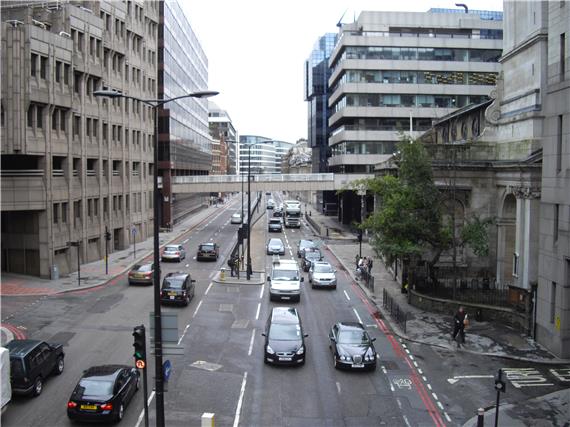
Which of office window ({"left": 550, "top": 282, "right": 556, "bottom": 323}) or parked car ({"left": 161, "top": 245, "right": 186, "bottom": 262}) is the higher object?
office window ({"left": 550, "top": 282, "right": 556, "bottom": 323})

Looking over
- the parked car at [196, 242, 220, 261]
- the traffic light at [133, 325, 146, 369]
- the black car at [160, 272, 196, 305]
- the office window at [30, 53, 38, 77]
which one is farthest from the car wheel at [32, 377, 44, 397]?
the parked car at [196, 242, 220, 261]

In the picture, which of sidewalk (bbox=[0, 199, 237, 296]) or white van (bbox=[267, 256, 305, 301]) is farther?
sidewalk (bbox=[0, 199, 237, 296])

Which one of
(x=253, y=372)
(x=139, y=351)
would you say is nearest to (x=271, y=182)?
(x=253, y=372)

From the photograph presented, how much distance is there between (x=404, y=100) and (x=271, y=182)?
2143 cm

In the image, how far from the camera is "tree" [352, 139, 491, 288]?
35.0 metres

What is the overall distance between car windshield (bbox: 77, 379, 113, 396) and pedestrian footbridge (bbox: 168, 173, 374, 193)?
62.4m

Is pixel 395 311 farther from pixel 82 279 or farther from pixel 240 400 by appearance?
pixel 82 279

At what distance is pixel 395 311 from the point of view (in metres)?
32.7

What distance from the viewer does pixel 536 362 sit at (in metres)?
25.8

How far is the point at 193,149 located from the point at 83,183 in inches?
2333

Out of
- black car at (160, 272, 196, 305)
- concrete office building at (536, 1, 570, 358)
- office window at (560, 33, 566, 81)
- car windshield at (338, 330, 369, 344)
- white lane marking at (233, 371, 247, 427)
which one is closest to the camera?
white lane marking at (233, 371, 247, 427)

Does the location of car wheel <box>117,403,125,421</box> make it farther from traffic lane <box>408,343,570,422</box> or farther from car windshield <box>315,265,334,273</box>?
car windshield <box>315,265,334,273</box>

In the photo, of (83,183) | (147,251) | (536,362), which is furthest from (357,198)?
(536,362)

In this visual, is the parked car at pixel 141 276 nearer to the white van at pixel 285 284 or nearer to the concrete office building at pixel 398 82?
the white van at pixel 285 284
